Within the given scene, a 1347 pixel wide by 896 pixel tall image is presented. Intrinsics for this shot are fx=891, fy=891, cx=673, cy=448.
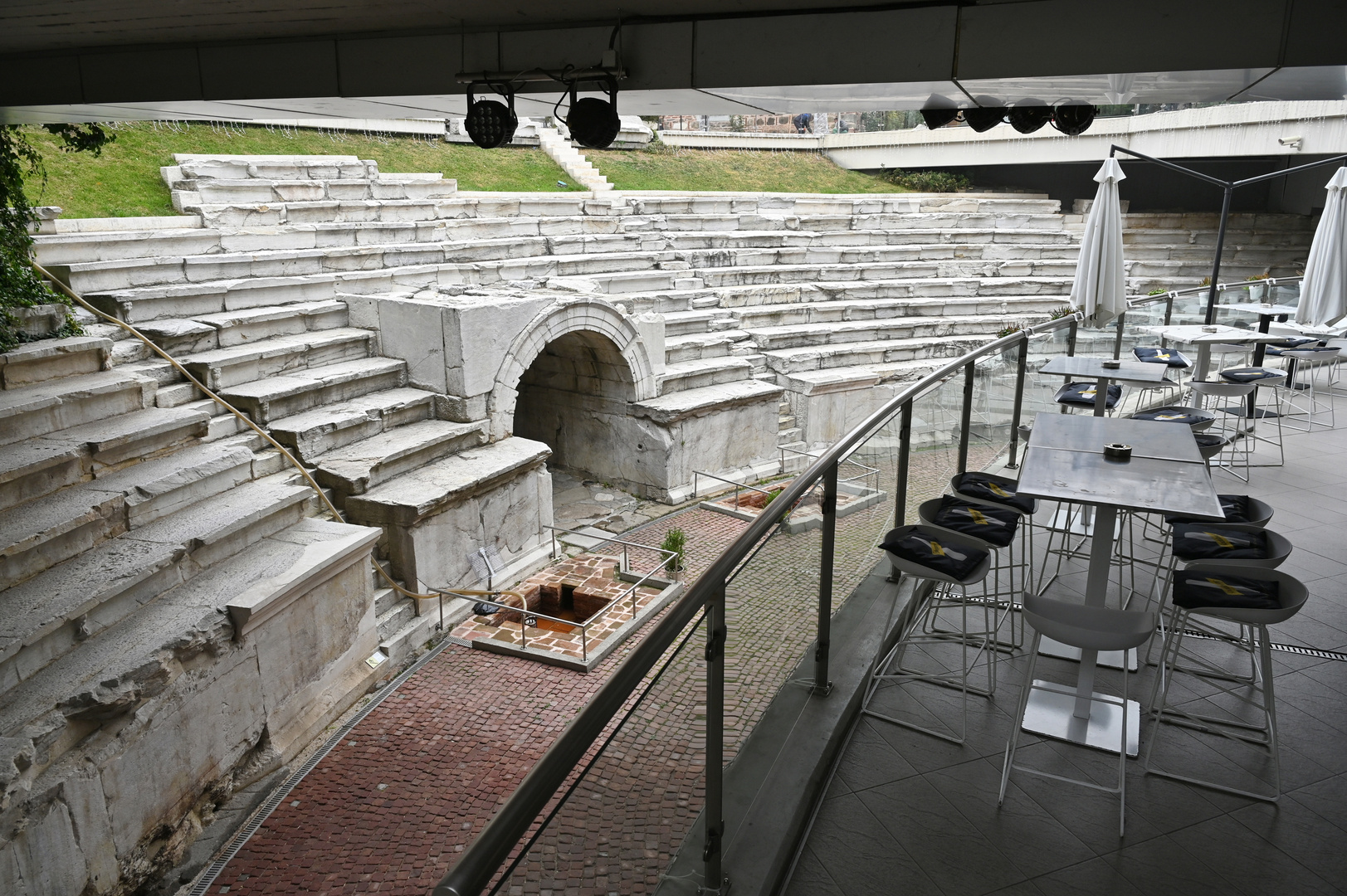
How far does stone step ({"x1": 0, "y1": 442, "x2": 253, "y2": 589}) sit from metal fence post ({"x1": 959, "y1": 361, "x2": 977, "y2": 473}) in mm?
5755

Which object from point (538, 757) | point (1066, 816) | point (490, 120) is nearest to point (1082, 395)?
point (1066, 816)

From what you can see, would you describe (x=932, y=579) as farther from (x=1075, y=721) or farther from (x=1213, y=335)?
(x=1213, y=335)

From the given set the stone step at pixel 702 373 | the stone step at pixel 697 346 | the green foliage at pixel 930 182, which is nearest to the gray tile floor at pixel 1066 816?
the stone step at pixel 702 373

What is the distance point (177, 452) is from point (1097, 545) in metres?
7.05

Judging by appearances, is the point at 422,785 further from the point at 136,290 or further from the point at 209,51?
the point at 136,290

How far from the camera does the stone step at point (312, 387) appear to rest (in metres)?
8.45

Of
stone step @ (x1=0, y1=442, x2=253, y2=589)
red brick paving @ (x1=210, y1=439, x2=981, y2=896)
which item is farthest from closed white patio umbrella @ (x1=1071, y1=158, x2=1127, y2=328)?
stone step @ (x1=0, y1=442, x2=253, y2=589)

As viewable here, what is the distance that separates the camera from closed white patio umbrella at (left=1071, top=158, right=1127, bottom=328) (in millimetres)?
6969

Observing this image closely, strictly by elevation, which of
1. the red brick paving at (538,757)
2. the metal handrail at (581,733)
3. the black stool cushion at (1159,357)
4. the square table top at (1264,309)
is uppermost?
the square table top at (1264,309)

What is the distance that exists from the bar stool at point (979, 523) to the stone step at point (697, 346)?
8.87 metres

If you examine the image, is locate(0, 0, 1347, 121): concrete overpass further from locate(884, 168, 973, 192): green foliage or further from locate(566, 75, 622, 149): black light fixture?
locate(884, 168, 973, 192): green foliage

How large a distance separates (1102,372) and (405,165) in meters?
15.1

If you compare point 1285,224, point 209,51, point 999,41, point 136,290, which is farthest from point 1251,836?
point 1285,224

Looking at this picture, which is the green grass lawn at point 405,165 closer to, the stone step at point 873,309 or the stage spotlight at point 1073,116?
the stone step at point 873,309
